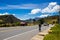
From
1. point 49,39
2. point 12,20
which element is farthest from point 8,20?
point 49,39

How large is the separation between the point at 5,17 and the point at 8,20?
488 cm

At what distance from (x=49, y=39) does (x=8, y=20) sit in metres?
110

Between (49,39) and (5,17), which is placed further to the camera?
(5,17)

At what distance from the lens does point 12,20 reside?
408 feet

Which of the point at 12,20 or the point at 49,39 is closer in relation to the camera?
the point at 49,39

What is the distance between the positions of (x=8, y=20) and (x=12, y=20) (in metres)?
2.40

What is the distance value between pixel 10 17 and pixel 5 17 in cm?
337

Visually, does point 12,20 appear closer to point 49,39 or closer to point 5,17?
point 5,17

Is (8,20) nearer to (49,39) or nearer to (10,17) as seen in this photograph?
(10,17)

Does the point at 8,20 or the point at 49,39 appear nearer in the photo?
the point at 49,39

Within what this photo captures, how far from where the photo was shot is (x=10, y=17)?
125750mm

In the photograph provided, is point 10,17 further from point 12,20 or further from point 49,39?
point 49,39

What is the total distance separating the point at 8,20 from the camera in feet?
404

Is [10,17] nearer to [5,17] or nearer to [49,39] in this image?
[5,17]
